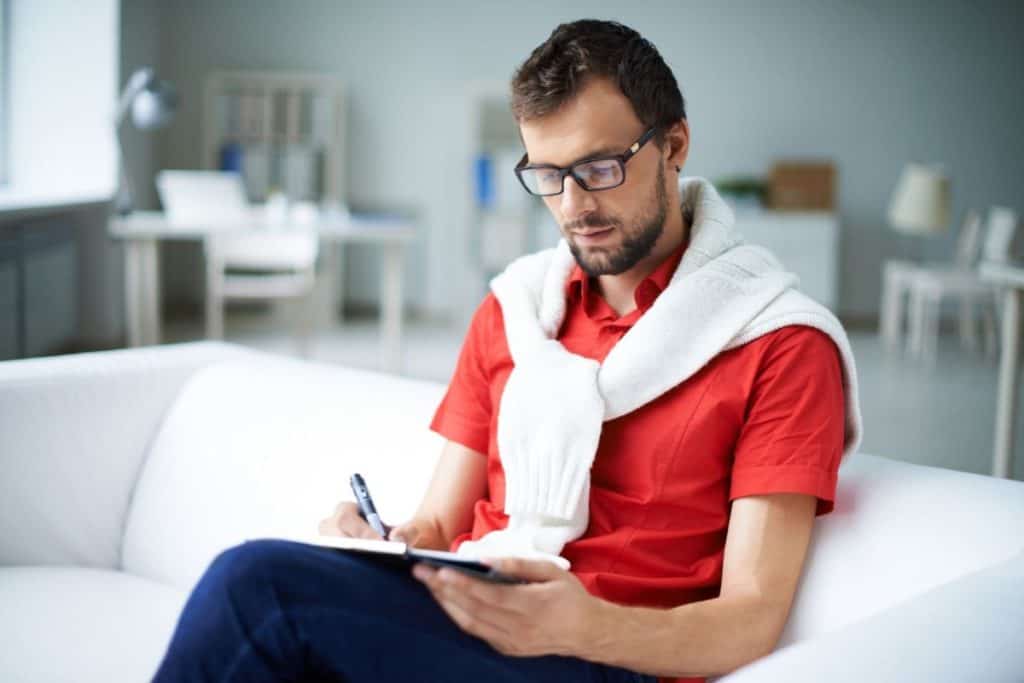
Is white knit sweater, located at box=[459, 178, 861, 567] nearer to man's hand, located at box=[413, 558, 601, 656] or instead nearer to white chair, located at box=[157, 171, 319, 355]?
man's hand, located at box=[413, 558, 601, 656]

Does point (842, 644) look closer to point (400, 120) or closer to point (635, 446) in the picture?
point (635, 446)

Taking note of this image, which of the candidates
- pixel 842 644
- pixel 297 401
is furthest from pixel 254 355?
pixel 842 644

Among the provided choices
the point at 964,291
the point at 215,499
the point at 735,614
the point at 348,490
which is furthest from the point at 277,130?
the point at 735,614

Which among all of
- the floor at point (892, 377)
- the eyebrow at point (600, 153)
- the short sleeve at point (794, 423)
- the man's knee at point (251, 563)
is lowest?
the floor at point (892, 377)

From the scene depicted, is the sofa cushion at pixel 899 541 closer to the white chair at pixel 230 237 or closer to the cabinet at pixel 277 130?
the white chair at pixel 230 237

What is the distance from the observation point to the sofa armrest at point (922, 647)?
1.01 metres

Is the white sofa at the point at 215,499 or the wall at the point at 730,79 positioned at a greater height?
the wall at the point at 730,79

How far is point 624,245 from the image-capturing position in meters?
1.47

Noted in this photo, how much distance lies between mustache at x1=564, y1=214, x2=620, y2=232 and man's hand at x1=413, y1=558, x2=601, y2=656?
51 cm

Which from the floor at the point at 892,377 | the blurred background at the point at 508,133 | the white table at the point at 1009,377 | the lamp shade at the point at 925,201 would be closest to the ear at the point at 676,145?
the white table at the point at 1009,377

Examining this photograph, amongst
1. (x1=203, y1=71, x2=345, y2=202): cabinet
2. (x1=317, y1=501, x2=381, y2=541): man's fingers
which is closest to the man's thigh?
(x1=317, y1=501, x2=381, y2=541): man's fingers

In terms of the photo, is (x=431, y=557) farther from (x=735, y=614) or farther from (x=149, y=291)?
(x=149, y=291)

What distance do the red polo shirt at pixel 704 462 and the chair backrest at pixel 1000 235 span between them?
6216 millimetres

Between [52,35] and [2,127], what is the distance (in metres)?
0.58
